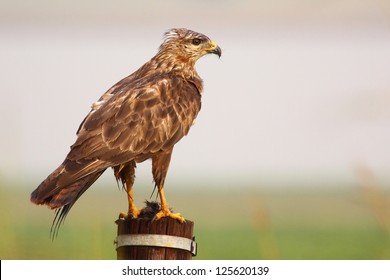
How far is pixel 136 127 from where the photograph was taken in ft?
25.8

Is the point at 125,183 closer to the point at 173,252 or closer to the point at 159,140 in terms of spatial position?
the point at 159,140

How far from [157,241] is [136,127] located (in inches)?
66.4

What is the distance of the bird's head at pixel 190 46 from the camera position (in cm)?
903

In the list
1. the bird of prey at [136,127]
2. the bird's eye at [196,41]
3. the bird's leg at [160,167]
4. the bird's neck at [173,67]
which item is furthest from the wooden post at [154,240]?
the bird's eye at [196,41]

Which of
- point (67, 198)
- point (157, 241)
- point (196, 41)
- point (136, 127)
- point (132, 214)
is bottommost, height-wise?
point (157, 241)

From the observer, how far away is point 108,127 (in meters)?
7.70

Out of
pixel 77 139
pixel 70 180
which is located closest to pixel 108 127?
pixel 77 139

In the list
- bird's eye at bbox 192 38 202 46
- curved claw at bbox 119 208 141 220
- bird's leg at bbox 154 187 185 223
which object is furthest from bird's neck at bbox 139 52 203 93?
bird's leg at bbox 154 187 185 223

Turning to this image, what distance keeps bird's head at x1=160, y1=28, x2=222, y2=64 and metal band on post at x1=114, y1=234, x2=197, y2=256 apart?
9.67 ft

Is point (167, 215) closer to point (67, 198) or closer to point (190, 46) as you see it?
point (67, 198)

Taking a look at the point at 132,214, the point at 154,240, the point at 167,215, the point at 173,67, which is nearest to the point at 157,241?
the point at 154,240

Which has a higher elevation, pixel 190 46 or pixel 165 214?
pixel 190 46

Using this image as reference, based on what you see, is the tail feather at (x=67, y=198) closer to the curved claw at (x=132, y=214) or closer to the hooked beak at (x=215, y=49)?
the curved claw at (x=132, y=214)
